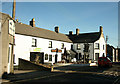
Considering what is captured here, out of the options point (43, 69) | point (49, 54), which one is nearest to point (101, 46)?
point (49, 54)

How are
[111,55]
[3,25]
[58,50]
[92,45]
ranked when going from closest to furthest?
[3,25] < [58,50] < [92,45] < [111,55]

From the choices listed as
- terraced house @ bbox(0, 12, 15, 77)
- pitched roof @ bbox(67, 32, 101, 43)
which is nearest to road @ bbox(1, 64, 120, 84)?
terraced house @ bbox(0, 12, 15, 77)

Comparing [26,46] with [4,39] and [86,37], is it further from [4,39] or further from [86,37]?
[86,37]

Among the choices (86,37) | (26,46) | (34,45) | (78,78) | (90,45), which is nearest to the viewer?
(78,78)

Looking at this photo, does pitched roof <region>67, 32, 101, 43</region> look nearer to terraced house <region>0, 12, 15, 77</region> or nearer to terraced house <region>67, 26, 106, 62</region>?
terraced house <region>67, 26, 106, 62</region>

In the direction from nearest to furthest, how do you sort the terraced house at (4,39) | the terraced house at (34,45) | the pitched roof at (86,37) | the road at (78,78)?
the road at (78,78) → the terraced house at (4,39) → the terraced house at (34,45) → the pitched roof at (86,37)

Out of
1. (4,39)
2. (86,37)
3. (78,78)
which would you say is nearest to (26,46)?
(4,39)

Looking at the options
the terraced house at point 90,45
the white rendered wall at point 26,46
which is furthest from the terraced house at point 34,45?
the terraced house at point 90,45

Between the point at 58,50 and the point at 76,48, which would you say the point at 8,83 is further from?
the point at 76,48

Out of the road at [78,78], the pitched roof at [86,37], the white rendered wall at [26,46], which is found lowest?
the road at [78,78]

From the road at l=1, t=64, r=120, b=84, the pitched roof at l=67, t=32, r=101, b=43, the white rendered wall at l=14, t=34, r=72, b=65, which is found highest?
the pitched roof at l=67, t=32, r=101, b=43

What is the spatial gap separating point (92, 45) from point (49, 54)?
535 inches

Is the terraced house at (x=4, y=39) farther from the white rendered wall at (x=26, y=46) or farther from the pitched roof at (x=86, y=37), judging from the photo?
the pitched roof at (x=86, y=37)

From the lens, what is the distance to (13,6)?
14.7 m
